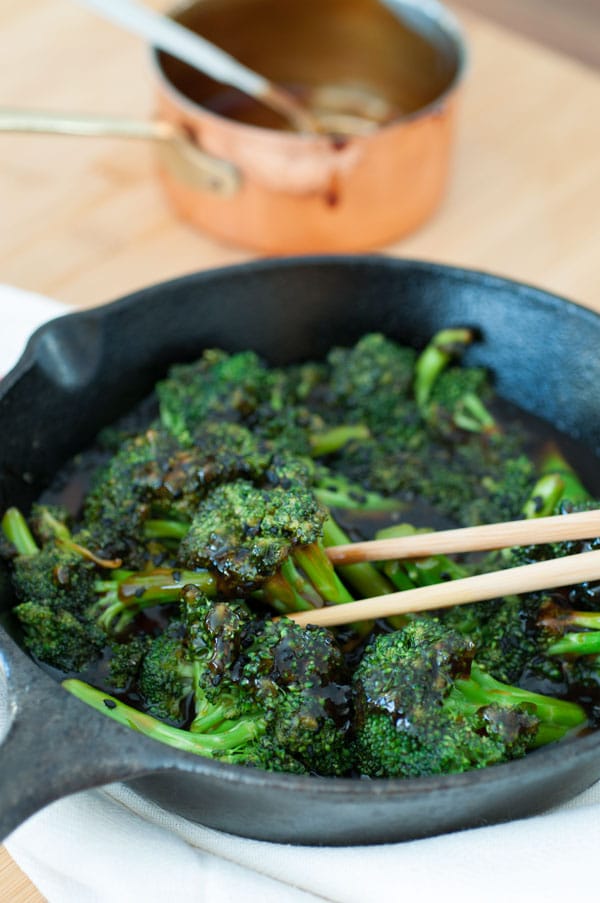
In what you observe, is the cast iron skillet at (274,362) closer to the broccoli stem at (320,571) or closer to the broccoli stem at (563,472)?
the broccoli stem at (563,472)

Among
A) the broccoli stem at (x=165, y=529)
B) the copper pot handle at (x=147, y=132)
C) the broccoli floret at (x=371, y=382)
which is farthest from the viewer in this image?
the copper pot handle at (x=147, y=132)

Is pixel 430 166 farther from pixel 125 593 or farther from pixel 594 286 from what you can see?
pixel 125 593

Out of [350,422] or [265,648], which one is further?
[350,422]

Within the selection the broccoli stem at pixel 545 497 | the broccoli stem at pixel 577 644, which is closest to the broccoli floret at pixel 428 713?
the broccoli stem at pixel 577 644

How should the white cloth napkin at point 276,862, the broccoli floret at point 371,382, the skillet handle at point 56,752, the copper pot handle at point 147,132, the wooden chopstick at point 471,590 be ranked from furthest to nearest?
the copper pot handle at point 147,132, the broccoli floret at point 371,382, the wooden chopstick at point 471,590, the white cloth napkin at point 276,862, the skillet handle at point 56,752

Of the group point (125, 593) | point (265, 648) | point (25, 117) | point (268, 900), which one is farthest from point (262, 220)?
point (268, 900)

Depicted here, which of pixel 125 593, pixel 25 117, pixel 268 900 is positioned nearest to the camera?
pixel 268 900

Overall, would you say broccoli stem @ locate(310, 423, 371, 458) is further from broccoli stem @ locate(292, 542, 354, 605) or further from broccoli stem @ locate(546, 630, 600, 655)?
broccoli stem @ locate(546, 630, 600, 655)
